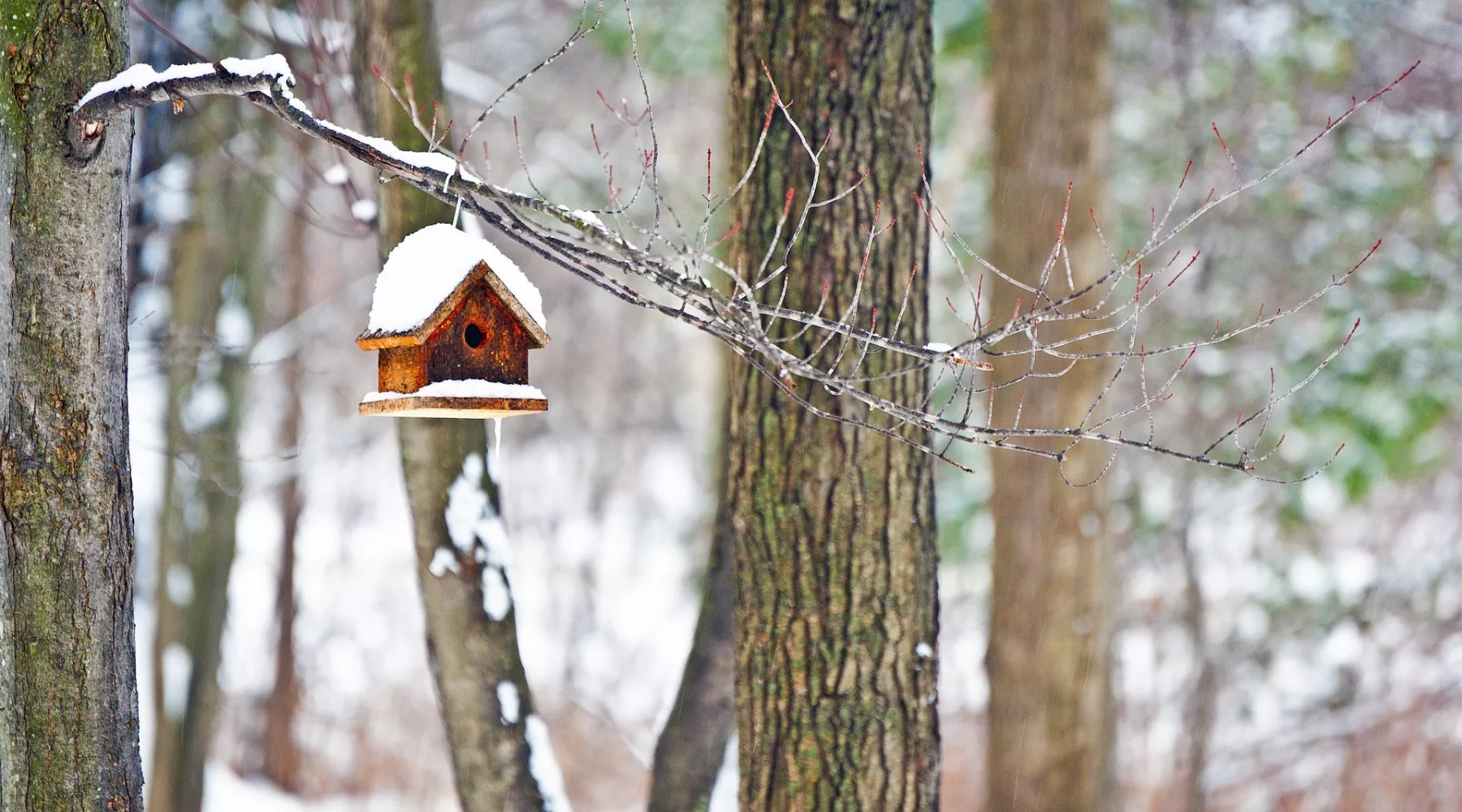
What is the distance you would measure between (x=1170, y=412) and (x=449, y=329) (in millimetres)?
8634

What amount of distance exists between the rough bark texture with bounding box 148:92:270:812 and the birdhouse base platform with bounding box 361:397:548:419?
5.23 metres

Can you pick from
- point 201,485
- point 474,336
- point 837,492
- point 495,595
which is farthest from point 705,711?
point 201,485

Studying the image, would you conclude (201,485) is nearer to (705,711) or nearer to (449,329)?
(705,711)

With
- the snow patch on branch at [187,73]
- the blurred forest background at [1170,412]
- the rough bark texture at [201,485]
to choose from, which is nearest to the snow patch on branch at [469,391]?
the snow patch on branch at [187,73]

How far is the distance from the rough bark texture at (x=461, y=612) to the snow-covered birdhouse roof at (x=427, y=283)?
53.6 inches

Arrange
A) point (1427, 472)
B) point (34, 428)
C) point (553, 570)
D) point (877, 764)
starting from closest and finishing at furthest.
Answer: point (34, 428), point (877, 764), point (1427, 472), point (553, 570)

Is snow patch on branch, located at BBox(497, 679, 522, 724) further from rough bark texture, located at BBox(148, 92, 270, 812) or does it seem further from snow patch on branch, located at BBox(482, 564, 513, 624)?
rough bark texture, located at BBox(148, 92, 270, 812)

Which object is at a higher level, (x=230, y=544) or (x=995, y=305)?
(x=995, y=305)

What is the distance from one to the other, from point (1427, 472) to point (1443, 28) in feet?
10.4

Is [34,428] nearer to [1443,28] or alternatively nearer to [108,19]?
[108,19]

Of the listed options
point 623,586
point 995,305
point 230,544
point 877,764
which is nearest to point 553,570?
point 623,586

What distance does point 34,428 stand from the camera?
2748 millimetres

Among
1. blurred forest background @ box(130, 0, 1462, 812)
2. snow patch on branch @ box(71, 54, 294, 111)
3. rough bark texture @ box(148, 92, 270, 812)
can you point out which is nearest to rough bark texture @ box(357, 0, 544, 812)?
blurred forest background @ box(130, 0, 1462, 812)

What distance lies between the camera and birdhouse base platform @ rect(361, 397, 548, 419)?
116 inches
